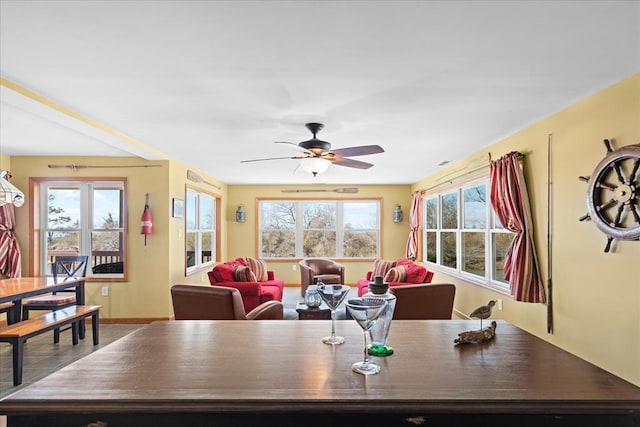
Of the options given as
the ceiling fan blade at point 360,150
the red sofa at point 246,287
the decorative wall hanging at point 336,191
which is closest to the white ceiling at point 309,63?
the ceiling fan blade at point 360,150

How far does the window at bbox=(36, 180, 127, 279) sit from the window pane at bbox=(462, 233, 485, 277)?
16.4 ft

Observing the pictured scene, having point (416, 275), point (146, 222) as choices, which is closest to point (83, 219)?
point (146, 222)

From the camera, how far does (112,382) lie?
113 centimetres

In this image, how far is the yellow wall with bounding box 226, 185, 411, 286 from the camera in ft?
26.9

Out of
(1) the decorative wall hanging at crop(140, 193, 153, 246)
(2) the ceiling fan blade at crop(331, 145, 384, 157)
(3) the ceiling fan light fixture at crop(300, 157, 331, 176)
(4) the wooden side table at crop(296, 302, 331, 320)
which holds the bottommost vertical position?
(4) the wooden side table at crop(296, 302, 331, 320)

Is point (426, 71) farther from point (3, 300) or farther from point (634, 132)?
point (3, 300)

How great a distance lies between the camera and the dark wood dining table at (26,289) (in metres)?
3.38

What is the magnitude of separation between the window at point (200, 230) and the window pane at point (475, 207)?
4.32 metres

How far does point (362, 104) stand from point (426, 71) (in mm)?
685

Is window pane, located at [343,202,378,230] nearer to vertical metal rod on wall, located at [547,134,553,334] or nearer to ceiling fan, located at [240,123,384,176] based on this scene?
ceiling fan, located at [240,123,384,176]

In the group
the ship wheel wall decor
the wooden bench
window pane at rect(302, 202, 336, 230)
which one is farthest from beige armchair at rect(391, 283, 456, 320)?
window pane at rect(302, 202, 336, 230)

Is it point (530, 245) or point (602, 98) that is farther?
point (530, 245)

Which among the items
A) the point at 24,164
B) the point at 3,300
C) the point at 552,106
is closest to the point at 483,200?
the point at 552,106

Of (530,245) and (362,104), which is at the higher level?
(362,104)
